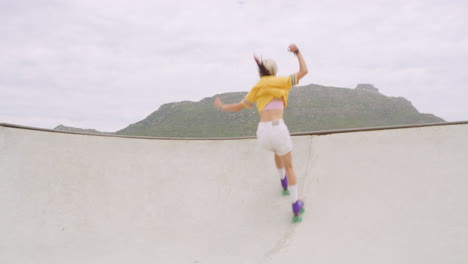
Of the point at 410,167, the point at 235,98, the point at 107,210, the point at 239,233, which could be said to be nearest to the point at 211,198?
the point at 239,233

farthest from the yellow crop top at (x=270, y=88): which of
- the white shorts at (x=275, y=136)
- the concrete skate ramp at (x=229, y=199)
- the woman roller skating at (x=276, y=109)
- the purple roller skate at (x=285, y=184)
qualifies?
the concrete skate ramp at (x=229, y=199)

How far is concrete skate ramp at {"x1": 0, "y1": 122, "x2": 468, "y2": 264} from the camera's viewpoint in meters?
3.50

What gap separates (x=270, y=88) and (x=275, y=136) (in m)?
0.49

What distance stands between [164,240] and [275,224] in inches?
46.4

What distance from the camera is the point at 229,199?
15.7 feet

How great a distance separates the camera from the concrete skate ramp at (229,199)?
350 centimetres

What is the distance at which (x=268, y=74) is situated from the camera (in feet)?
13.1

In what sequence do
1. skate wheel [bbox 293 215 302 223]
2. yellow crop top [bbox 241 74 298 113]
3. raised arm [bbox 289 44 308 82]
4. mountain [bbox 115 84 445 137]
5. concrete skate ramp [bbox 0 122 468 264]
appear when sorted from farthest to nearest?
mountain [bbox 115 84 445 137], skate wheel [bbox 293 215 302 223], yellow crop top [bbox 241 74 298 113], raised arm [bbox 289 44 308 82], concrete skate ramp [bbox 0 122 468 264]

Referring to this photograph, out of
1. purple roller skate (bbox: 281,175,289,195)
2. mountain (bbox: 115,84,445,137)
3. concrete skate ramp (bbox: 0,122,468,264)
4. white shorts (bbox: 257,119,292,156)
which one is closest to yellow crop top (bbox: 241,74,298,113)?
white shorts (bbox: 257,119,292,156)

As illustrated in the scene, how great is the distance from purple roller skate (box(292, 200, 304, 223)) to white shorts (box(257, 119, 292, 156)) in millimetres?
519

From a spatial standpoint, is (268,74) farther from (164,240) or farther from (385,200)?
(164,240)

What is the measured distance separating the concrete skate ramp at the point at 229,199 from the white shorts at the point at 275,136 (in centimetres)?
81

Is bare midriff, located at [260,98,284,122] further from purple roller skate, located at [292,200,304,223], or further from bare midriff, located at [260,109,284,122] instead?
purple roller skate, located at [292,200,304,223]

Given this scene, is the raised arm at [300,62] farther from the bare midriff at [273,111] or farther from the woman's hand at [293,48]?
the bare midriff at [273,111]
